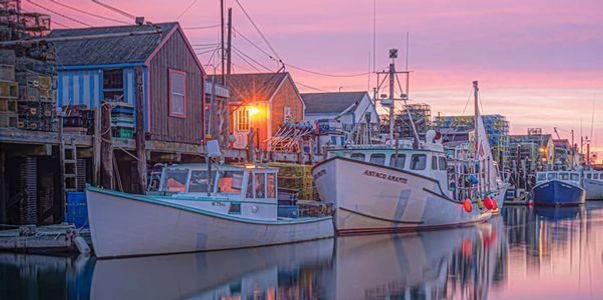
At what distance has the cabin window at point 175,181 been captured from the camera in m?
23.7

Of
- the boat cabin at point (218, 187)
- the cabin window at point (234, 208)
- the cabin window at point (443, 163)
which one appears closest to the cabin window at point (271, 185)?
the boat cabin at point (218, 187)

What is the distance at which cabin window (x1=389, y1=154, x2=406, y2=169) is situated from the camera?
105ft

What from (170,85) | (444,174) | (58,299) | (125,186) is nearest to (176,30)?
(170,85)

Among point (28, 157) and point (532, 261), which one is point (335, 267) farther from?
point (28, 157)

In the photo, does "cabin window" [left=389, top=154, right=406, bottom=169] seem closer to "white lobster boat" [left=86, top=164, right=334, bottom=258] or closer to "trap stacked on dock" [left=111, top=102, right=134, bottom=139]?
"white lobster boat" [left=86, top=164, right=334, bottom=258]

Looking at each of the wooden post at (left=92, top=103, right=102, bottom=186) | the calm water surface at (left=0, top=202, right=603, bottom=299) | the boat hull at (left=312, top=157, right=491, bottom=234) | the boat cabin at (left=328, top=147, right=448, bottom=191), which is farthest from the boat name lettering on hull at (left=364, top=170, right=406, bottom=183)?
the wooden post at (left=92, top=103, right=102, bottom=186)

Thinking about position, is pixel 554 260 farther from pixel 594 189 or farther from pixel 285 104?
pixel 594 189

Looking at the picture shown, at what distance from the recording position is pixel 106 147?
80.4ft

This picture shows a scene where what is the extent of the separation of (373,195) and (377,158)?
2.28m

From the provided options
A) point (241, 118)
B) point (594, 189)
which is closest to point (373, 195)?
point (241, 118)

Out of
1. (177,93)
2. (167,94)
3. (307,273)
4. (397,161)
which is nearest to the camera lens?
(307,273)

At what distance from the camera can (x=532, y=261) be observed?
78.7 feet

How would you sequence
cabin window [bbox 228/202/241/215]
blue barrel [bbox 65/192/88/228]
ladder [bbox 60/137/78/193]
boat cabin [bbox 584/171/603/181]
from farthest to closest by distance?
boat cabin [bbox 584/171/603/181], cabin window [bbox 228/202/241/215], ladder [bbox 60/137/78/193], blue barrel [bbox 65/192/88/228]

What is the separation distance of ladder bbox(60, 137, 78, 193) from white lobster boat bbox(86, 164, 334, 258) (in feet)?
7.53
